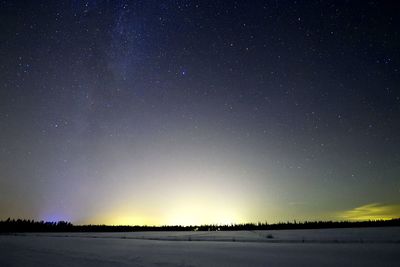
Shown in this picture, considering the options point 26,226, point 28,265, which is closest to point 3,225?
point 26,226

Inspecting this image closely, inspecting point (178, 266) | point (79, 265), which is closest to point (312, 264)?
point (178, 266)

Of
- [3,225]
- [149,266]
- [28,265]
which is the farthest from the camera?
[3,225]

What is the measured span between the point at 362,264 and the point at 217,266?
15.8 ft

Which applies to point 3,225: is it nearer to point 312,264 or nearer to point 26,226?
point 26,226

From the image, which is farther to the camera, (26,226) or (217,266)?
(26,226)

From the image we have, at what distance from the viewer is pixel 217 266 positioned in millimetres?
9797

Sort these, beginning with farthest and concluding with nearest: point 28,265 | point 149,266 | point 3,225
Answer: point 3,225 → point 28,265 → point 149,266

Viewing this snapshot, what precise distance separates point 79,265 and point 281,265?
665cm

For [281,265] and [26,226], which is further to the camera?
[26,226]

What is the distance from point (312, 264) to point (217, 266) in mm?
3190

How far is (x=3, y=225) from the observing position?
168 metres

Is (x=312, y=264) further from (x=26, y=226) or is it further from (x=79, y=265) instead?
(x=26, y=226)

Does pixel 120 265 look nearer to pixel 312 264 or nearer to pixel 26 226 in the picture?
pixel 312 264

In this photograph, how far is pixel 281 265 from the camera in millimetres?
9867
